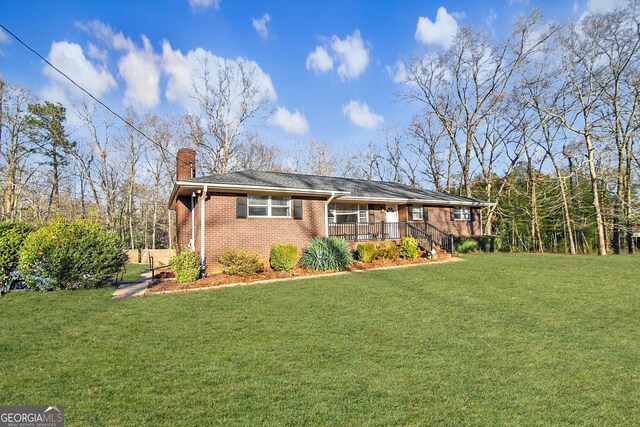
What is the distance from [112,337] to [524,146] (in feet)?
100.0

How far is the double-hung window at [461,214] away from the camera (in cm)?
1992

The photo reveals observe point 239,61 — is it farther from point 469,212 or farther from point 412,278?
point 412,278

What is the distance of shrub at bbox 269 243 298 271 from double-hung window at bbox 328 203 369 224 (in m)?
4.45

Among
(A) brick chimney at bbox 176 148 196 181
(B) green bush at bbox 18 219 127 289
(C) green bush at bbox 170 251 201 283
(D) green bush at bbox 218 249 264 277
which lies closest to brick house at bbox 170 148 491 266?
(A) brick chimney at bbox 176 148 196 181

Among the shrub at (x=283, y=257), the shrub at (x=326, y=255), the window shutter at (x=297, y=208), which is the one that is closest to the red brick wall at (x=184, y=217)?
the shrub at (x=283, y=257)

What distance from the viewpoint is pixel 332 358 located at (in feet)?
13.5

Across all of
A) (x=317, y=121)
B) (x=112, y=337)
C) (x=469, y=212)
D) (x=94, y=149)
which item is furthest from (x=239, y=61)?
(x=112, y=337)

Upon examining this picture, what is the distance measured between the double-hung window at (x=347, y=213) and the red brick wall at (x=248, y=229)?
7.70 feet

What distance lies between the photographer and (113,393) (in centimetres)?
322

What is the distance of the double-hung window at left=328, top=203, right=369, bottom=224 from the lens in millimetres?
15750

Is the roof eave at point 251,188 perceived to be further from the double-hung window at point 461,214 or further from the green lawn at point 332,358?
the double-hung window at point 461,214

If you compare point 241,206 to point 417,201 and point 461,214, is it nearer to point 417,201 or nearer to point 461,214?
point 417,201

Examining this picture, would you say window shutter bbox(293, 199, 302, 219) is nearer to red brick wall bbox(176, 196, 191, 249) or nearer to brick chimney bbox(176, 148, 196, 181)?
red brick wall bbox(176, 196, 191, 249)

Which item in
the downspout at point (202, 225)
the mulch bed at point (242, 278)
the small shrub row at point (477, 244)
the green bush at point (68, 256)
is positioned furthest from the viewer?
the small shrub row at point (477, 244)
